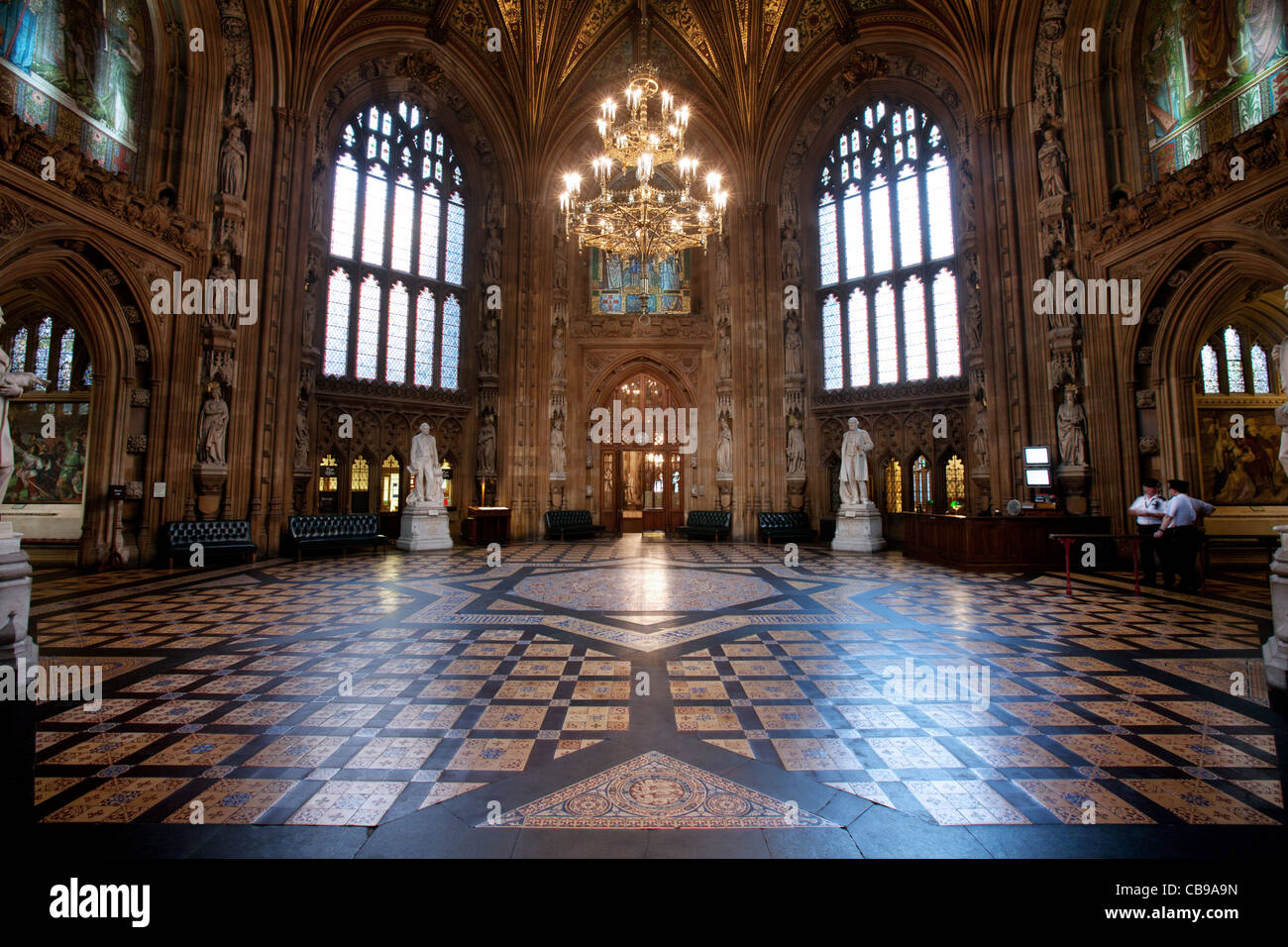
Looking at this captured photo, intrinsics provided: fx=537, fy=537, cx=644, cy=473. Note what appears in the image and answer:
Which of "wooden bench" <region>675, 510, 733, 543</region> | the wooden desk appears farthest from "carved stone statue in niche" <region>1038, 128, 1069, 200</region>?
the wooden desk

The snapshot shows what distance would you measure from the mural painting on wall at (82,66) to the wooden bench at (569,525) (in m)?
12.4

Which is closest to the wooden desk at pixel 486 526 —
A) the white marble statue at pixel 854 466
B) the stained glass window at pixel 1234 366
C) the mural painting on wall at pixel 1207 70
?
the white marble statue at pixel 854 466

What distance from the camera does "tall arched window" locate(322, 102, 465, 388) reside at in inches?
628

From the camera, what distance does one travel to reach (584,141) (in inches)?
743

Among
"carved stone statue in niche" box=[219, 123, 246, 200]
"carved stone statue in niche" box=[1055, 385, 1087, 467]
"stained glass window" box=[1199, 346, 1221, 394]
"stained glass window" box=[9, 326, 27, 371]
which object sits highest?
"carved stone statue in niche" box=[219, 123, 246, 200]

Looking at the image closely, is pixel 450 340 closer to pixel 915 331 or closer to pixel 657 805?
pixel 915 331

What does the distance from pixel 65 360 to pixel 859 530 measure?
21.1m

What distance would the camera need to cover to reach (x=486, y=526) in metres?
15.9

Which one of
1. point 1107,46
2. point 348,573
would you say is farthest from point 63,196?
point 1107,46

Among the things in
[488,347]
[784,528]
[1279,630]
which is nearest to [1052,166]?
[784,528]

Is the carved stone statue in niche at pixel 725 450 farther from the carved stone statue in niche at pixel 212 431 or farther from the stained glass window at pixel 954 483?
the carved stone statue in niche at pixel 212 431

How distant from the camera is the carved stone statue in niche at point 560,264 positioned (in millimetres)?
18469

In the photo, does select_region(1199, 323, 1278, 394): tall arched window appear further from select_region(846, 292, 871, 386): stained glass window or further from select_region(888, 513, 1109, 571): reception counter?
select_region(846, 292, 871, 386): stained glass window

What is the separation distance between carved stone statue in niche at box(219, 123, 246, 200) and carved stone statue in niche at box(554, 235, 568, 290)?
8.80 meters
